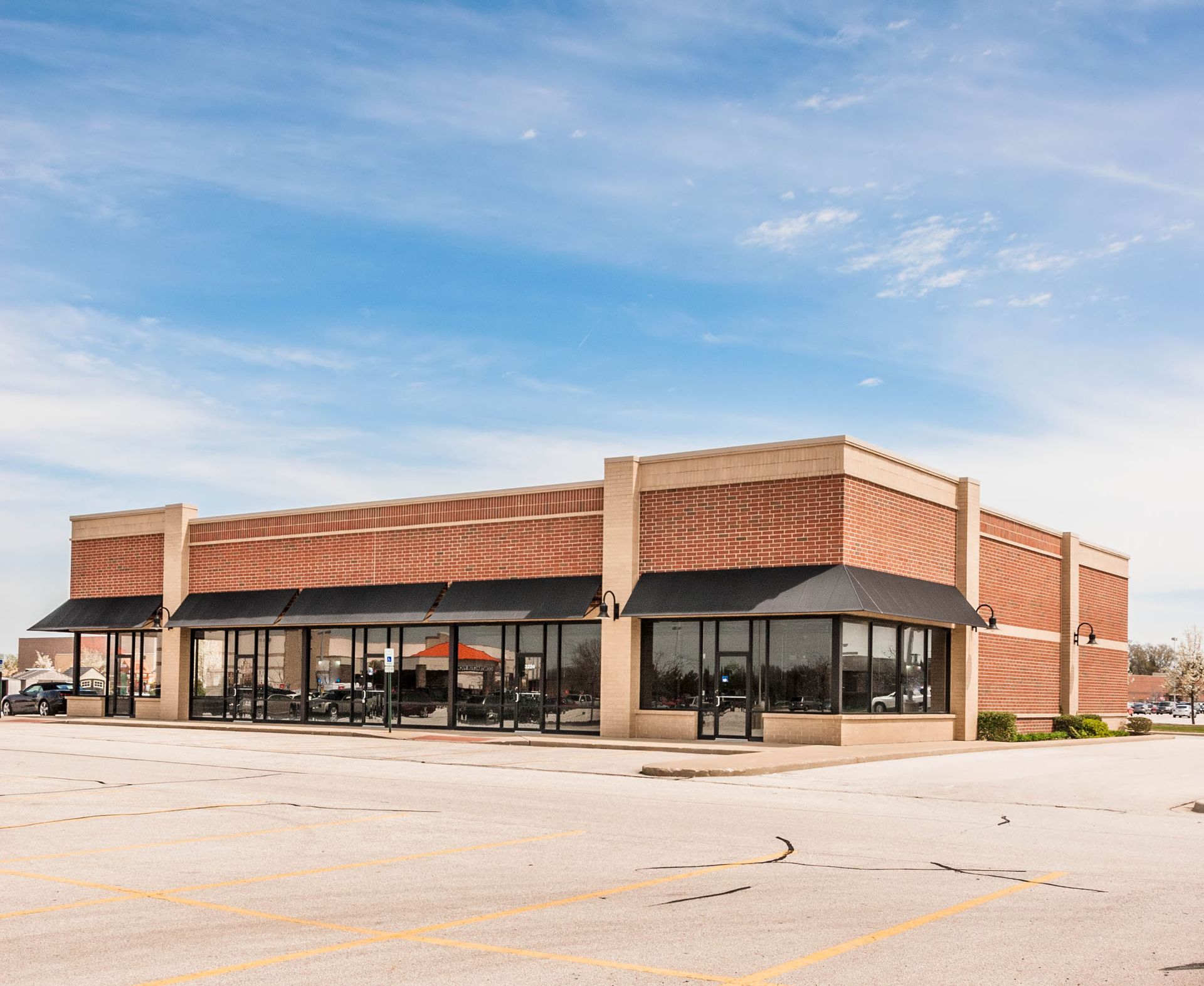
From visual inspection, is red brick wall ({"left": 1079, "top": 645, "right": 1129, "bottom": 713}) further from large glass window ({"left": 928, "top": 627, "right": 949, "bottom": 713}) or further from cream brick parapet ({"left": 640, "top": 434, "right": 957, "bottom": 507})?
cream brick parapet ({"left": 640, "top": 434, "right": 957, "bottom": 507})

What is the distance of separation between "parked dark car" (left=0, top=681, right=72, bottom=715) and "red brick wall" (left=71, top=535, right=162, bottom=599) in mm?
7658

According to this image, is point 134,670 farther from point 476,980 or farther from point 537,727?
point 476,980

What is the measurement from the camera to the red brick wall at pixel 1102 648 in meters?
44.0

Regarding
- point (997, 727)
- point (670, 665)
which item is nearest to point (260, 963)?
point (670, 665)

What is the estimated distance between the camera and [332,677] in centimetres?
3928

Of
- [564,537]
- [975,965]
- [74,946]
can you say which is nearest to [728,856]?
[975,965]

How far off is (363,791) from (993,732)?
2191 centimetres

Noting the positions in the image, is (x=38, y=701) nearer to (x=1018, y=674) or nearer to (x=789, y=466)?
(x=789, y=466)

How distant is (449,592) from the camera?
1426 inches

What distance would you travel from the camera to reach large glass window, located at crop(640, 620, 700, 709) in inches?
1248

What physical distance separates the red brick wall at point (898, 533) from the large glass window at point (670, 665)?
4.51m

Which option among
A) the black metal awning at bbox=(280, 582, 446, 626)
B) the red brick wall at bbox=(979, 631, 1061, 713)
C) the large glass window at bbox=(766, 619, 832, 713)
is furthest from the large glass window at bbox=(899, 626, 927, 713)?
the black metal awning at bbox=(280, 582, 446, 626)

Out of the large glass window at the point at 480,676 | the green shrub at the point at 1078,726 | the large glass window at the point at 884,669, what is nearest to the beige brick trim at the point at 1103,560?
the green shrub at the point at 1078,726

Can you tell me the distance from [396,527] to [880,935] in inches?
1200
